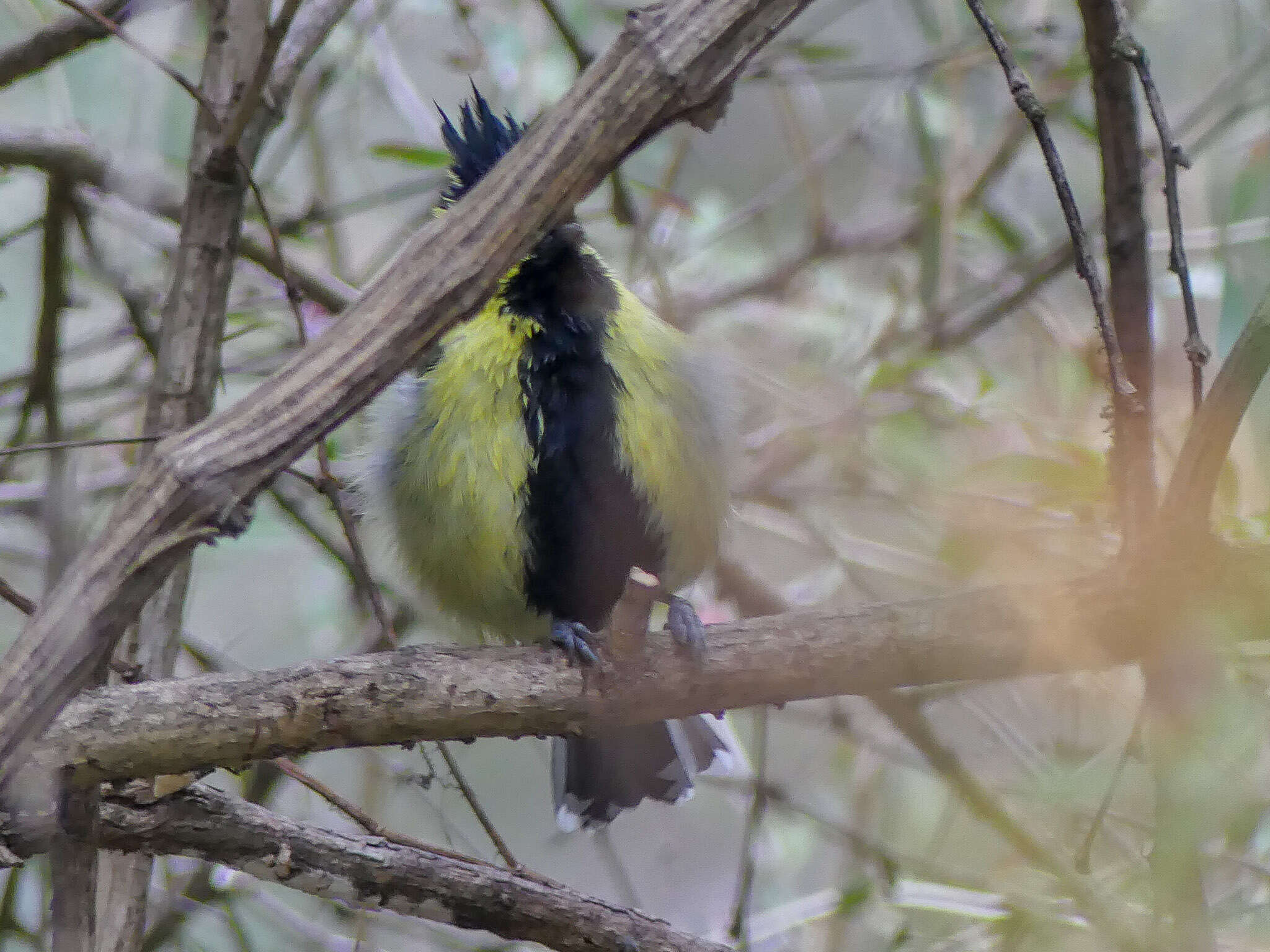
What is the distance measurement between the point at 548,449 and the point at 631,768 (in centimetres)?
57

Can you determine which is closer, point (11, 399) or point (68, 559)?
point (68, 559)

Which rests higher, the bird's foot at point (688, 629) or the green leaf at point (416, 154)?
the green leaf at point (416, 154)

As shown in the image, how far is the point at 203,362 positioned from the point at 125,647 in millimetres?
365

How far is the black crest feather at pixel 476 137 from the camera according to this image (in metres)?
1.76

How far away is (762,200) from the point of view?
2930mm

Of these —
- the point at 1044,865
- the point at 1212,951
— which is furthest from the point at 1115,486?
the point at 1044,865

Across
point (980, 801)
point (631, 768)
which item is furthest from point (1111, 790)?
point (631, 768)

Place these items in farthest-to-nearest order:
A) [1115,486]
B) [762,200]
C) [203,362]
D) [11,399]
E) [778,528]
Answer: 1. [762,200]
2. [778,528]
3. [11,399]
4. [203,362]
5. [1115,486]

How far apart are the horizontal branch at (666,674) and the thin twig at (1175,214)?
25 cm

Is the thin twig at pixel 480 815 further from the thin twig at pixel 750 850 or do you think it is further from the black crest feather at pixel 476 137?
the black crest feather at pixel 476 137

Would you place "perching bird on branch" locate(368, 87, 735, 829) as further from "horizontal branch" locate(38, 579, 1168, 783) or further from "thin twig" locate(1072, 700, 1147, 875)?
"thin twig" locate(1072, 700, 1147, 875)

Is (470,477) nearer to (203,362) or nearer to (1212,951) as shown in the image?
(203,362)

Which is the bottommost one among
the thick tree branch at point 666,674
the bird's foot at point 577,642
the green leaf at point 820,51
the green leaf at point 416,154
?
the thick tree branch at point 666,674

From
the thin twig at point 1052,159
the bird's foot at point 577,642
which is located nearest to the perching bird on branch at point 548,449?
the bird's foot at point 577,642
